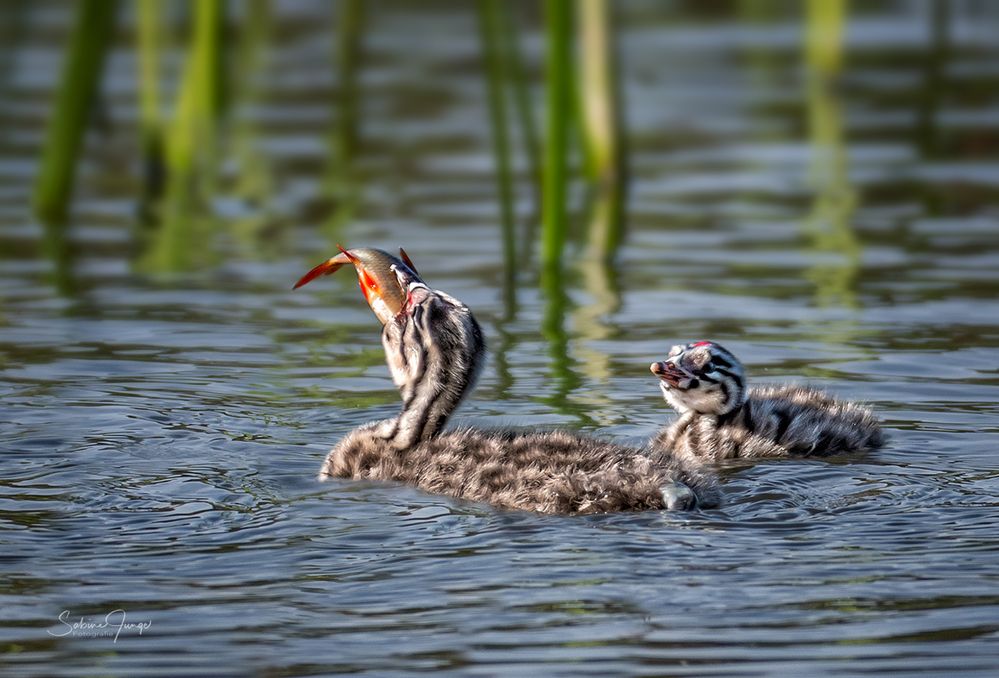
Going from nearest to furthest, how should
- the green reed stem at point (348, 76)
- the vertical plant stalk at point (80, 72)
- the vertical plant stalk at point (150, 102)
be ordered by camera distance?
the vertical plant stalk at point (80, 72), the vertical plant stalk at point (150, 102), the green reed stem at point (348, 76)

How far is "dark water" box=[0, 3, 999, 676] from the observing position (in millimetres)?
6113

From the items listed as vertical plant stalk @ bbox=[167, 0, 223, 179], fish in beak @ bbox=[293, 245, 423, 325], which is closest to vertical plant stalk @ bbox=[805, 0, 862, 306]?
fish in beak @ bbox=[293, 245, 423, 325]

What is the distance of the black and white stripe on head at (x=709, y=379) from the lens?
873 centimetres

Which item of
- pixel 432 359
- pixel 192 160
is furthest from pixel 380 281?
pixel 192 160

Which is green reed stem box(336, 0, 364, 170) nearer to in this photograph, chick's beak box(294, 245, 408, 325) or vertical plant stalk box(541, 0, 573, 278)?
vertical plant stalk box(541, 0, 573, 278)

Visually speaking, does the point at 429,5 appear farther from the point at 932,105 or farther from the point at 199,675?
the point at 199,675

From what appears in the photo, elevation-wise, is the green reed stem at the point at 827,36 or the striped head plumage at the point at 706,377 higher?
the green reed stem at the point at 827,36

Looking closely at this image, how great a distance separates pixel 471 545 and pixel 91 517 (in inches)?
59.4

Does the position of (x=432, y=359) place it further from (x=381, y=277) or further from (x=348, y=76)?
(x=348, y=76)

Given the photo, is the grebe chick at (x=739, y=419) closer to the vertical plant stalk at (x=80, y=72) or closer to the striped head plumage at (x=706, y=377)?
the striped head plumage at (x=706, y=377)

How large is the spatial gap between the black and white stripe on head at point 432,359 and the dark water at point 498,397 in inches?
18.7

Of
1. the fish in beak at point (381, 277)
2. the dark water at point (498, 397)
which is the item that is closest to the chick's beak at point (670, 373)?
the dark water at point (498, 397)

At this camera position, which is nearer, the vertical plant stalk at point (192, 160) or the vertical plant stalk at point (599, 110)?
the vertical plant stalk at point (192, 160)

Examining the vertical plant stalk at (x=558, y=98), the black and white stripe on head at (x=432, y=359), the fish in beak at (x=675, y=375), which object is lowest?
the fish in beak at (x=675, y=375)
